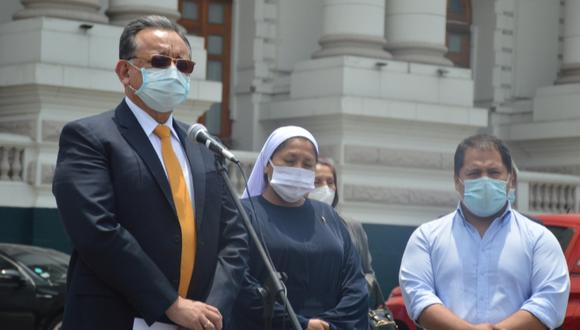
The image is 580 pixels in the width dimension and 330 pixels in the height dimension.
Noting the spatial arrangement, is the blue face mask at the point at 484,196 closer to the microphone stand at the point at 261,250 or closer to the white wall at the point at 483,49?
the microphone stand at the point at 261,250

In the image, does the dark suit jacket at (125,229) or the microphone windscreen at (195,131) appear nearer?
the dark suit jacket at (125,229)

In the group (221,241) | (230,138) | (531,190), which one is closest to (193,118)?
(230,138)

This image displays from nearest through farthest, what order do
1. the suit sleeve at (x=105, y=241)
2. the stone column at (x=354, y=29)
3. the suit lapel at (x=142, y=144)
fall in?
the suit sleeve at (x=105, y=241) < the suit lapel at (x=142, y=144) < the stone column at (x=354, y=29)

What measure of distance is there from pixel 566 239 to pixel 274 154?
13.3 ft

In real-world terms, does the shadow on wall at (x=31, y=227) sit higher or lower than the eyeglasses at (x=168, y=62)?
lower

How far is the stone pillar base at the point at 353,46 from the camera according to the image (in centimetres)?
2128

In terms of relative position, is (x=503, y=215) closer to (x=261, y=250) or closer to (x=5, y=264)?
(x=261, y=250)

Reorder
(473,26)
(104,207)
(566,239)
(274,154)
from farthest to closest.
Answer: (473,26) → (566,239) → (274,154) → (104,207)

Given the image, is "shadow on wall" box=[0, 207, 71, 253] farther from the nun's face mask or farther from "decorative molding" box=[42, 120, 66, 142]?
the nun's face mask

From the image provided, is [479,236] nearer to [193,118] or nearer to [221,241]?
[221,241]

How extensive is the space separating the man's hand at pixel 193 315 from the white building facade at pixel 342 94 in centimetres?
1242

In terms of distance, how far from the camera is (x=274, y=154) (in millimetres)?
7695

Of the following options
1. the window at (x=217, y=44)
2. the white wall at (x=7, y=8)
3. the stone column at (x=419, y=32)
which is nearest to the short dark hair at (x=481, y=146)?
the white wall at (x=7, y=8)

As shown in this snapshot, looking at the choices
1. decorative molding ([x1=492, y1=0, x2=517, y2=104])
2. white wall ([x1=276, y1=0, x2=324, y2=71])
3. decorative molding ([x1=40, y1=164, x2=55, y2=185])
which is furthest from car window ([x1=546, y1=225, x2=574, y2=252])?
decorative molding ([x1=492, y1=0, x2=517, y2=104])
